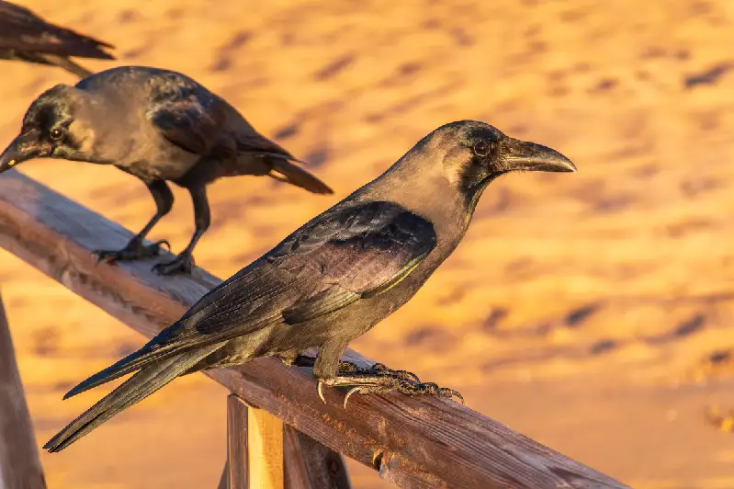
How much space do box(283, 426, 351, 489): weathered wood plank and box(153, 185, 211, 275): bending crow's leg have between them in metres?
Result: 0.88

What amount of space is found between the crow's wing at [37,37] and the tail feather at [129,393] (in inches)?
110

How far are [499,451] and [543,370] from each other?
4.94 metres

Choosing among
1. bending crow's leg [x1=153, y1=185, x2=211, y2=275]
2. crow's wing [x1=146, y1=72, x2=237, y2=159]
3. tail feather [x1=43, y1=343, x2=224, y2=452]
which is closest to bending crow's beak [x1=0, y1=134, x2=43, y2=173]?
crow's wing [x1=146, y1=72, x2=237, y2=159]

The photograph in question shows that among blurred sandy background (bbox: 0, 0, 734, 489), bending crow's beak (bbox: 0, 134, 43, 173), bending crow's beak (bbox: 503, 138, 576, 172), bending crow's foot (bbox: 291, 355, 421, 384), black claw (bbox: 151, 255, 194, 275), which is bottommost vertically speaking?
bending crow's foot (bbox: 291, 355, 421, 384)

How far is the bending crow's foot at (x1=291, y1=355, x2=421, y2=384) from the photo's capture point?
2.64m

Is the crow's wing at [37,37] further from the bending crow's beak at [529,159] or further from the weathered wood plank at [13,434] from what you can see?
the bending crow's beak at [529,159]

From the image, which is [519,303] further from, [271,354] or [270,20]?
[270,20]

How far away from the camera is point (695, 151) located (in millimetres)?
10109

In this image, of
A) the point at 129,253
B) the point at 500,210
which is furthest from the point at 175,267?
the point at 500,210

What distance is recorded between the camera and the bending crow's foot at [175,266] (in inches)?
136

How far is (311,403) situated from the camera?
2592 millimetres

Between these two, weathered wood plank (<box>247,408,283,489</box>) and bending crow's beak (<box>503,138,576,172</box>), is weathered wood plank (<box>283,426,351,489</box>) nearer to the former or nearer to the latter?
weathered wood plank (<box>247,408,283,489</box>)

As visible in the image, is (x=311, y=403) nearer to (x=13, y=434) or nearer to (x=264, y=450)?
(x=264, y=450)

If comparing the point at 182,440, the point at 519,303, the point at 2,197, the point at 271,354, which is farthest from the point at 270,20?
the point at 271,354
